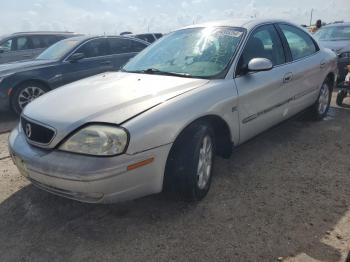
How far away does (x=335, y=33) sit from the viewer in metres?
9.16

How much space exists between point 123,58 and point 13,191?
4.55 metres

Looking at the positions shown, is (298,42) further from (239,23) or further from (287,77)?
(239,23)

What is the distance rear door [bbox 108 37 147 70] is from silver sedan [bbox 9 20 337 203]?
10.8 ft

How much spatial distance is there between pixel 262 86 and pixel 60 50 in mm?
4650

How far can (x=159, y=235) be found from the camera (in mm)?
2629

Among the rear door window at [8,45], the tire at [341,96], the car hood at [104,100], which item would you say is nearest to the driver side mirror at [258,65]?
the car hood at [104,100]

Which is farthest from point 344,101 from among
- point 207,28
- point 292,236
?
point 292,236

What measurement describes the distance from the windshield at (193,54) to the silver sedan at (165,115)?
0.03 feet

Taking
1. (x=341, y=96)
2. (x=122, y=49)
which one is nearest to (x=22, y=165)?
(x=122, y=49)

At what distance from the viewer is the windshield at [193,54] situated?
3314 mm

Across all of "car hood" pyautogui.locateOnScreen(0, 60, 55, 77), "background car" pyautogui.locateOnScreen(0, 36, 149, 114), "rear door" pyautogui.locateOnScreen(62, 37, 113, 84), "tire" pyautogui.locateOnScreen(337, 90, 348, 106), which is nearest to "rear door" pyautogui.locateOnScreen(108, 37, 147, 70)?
"background car" pyautogui.locateOnScreen(0, 36, 149, 114)

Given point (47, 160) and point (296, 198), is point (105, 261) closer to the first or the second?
point (47, 160)

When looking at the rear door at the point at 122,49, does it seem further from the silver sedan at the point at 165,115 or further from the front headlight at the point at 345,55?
the front headlight at the point at 345,55

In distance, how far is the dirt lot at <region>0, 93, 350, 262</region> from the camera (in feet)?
8.00
